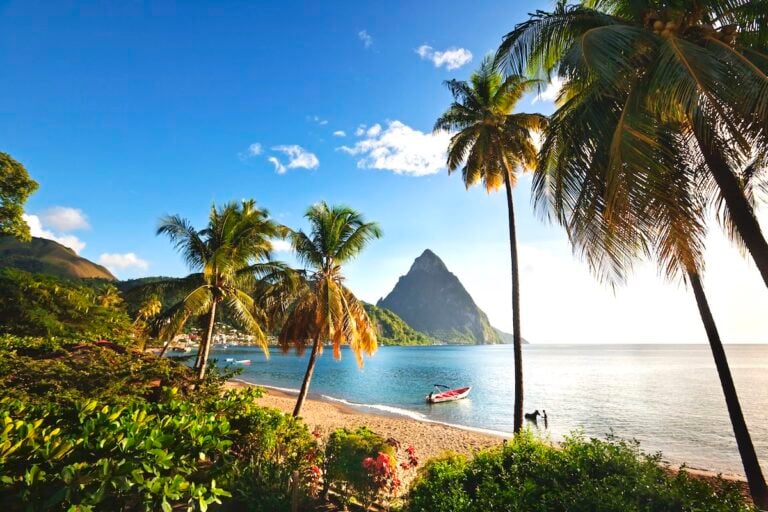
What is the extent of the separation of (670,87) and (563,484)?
16.9 ft

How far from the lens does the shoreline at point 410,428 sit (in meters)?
16.7

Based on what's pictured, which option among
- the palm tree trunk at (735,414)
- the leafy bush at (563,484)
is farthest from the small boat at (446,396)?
the leafy bush at (563,484)

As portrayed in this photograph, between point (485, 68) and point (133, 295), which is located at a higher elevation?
point (485, 68)

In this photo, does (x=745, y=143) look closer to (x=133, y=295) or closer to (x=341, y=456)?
(x=341, y=456)

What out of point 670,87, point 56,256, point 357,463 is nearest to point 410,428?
point 357,463

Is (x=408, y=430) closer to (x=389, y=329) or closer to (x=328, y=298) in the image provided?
(x=328, y=298)

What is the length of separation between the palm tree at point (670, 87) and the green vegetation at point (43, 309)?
14698mm

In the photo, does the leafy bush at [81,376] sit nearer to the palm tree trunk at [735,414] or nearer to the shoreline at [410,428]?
the shoreline at [410,428]

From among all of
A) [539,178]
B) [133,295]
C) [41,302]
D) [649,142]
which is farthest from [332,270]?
[649,142]

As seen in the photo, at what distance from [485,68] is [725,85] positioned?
8944 millimetres

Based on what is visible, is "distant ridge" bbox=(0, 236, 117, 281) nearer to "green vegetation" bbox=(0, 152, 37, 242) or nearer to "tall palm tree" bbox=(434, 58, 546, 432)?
"green vegetation" bbox=(0, 152, 37, 242)

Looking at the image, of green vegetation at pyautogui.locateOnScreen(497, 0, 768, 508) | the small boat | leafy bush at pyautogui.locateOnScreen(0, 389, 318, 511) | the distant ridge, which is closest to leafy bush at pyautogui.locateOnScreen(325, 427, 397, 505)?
leafy bush at pyautogui.locateOnScreen(0, 389, 318, 511)

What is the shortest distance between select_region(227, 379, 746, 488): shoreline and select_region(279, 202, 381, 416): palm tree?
402cm

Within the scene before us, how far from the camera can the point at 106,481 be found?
3.04m
